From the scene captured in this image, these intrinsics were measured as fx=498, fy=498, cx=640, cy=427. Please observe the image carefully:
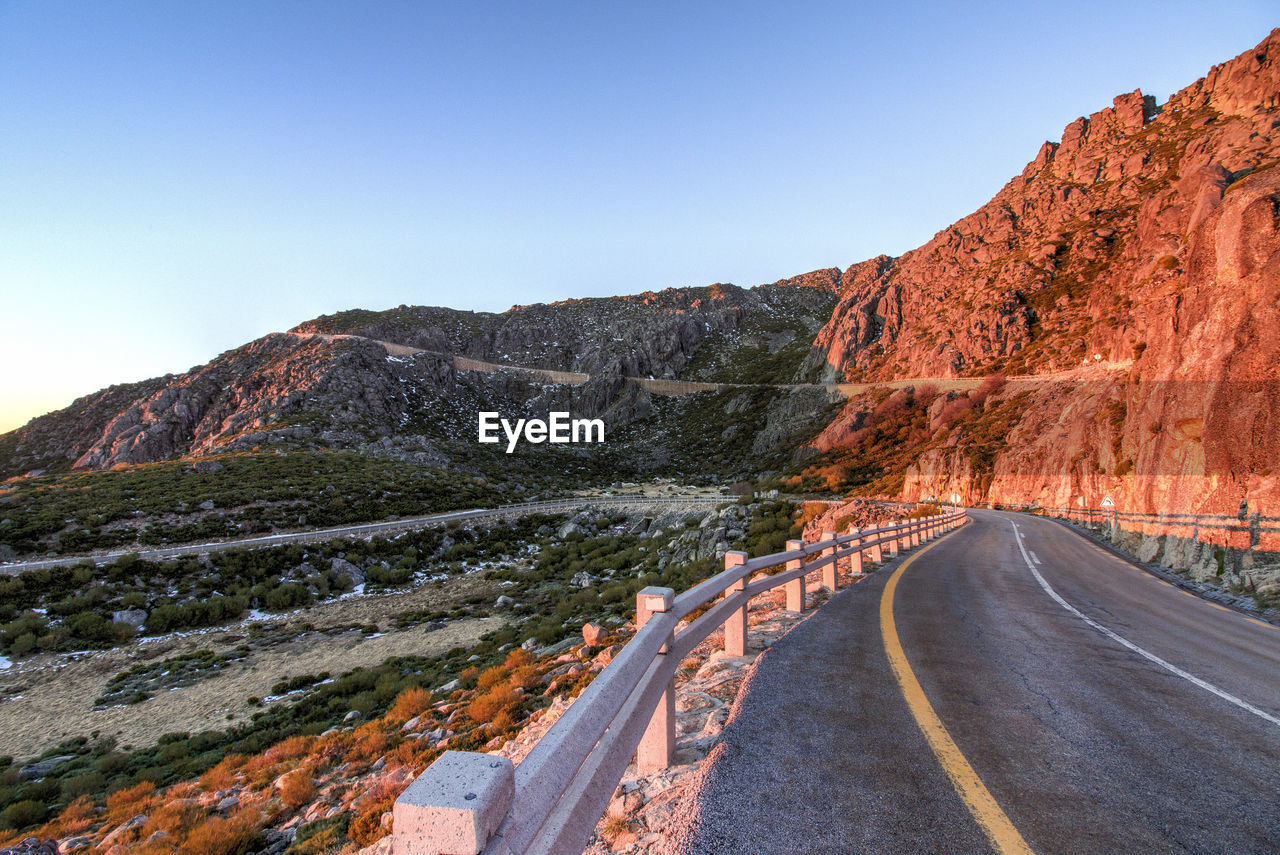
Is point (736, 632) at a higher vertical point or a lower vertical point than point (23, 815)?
higher

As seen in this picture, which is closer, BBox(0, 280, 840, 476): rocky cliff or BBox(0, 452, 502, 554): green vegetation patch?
BBox(0, 452, 502, 554): green vegetation patch

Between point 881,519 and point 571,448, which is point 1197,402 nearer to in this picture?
Result: point 881,519

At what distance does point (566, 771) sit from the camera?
1.69 m

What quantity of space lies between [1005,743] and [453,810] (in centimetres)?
419

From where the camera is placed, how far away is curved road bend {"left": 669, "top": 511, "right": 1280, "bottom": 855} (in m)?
2.59

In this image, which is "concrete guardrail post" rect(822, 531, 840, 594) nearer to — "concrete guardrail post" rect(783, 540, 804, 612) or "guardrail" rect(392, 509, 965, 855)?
"concrete guardrail post" rect(783, 540, 804, 612)

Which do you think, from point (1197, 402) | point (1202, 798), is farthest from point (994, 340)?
point (1202, 798)

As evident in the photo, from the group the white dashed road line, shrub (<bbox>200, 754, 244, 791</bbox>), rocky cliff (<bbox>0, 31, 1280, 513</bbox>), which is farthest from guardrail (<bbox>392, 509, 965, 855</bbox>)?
rocky cliff (<bbox>0, 31, 1280, 513</bbox>)

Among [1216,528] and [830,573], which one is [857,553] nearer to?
[830,573]

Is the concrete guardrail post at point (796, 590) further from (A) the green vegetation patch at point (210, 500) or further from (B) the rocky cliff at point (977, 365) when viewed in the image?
(A) the green vegetation patch at point (210, 500)

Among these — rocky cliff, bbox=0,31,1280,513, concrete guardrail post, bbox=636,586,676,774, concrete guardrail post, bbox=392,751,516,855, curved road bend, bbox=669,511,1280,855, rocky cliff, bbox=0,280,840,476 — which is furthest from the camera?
rocky cliff, bbox=0,280,840,476

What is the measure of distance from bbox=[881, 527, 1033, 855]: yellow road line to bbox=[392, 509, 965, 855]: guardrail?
5.76 feet

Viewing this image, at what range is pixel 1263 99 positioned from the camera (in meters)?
65.1

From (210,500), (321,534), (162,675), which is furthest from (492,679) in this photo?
(210,500)
